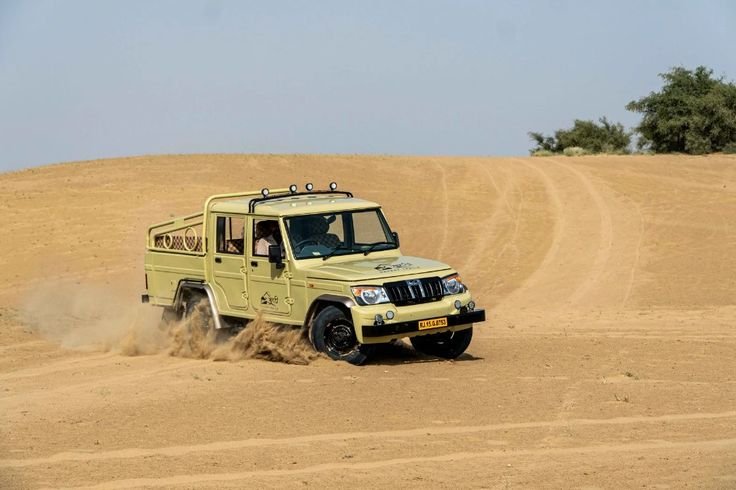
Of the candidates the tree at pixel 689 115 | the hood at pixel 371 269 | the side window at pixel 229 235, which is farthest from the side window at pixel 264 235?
the tree at pixel 689 115

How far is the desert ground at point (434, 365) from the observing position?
9.88m

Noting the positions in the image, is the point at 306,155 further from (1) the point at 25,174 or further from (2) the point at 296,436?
(2) the point at 296,436

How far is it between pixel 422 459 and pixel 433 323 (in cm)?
432

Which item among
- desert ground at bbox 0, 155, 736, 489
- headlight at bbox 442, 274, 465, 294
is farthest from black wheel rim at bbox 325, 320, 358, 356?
headlight at bbox 442, 274, 465, 294

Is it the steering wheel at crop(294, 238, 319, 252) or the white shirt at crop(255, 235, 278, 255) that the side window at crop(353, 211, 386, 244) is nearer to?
the steering wheel at crop(294, 238, 319, 252)

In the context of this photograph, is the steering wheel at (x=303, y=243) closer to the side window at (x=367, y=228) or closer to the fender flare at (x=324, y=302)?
the side window at (x=367, y=228)

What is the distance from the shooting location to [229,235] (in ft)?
52.7

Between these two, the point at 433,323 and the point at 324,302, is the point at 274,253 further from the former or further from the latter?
the point at 433,323

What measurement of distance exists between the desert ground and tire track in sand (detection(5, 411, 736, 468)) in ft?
0.12

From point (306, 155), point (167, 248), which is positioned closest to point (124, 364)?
point (167, 248)

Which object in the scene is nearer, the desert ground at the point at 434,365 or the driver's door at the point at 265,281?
the desert ground at the point at 434,365

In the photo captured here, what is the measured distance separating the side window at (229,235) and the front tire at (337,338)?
197 cm

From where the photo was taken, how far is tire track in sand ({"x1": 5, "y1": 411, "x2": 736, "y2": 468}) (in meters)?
10.2

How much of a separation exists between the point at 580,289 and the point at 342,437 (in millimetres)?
13647
